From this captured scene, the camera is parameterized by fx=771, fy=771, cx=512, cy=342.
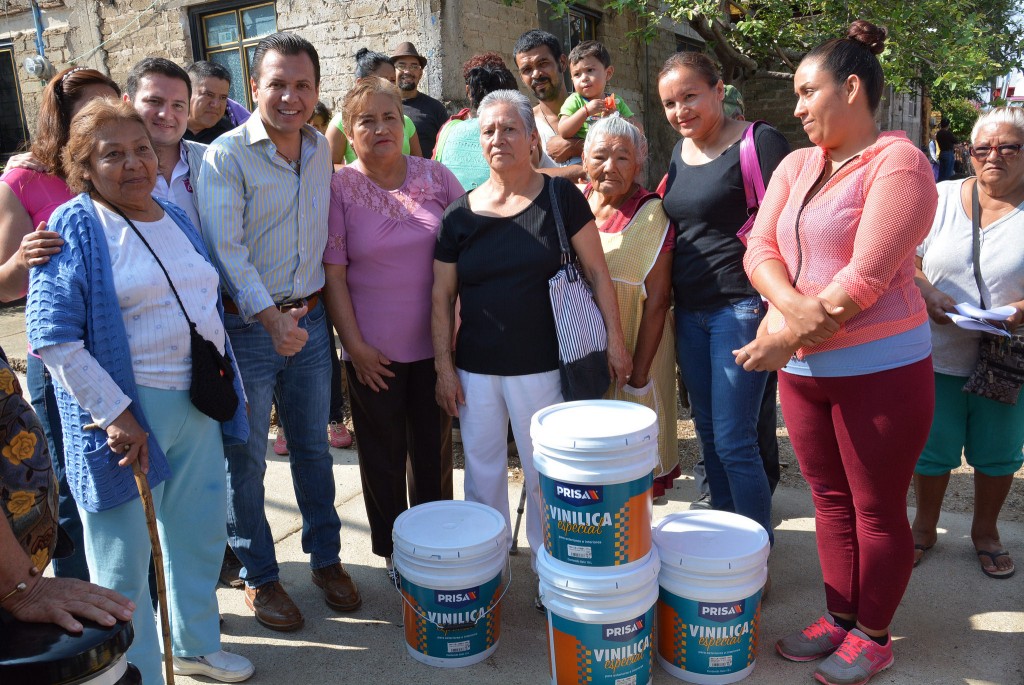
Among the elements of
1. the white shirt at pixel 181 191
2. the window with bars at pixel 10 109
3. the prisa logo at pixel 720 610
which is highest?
the window with bars at pixel 10 109

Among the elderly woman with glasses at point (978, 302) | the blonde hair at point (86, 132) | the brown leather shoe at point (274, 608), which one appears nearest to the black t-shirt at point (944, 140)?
the elderly woman with glasses at point (978, 302)

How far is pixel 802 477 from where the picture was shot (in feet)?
14.8

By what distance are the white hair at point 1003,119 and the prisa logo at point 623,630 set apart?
2.43 meters

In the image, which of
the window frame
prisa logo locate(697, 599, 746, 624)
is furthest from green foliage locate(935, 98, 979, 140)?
prisa logo locate(697, 599, 746, 624)

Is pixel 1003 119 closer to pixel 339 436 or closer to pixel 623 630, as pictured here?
pixel 623 630

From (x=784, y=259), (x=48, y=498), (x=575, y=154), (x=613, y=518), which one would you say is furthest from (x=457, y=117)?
(x=48, y=498)

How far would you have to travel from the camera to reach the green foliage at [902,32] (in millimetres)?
6969

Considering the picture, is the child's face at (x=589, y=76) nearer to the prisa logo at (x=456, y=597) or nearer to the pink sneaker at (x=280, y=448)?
the pink sneaker at (x=280, y=448)

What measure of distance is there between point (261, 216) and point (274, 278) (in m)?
0.24

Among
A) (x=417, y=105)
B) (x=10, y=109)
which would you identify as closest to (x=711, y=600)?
(x=417, y=105)

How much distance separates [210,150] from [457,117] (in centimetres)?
202

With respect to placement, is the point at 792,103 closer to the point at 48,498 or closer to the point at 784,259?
the point at 784,259

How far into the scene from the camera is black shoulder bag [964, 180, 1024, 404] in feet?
10.3

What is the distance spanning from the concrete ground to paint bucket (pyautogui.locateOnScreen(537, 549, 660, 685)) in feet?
0.79
